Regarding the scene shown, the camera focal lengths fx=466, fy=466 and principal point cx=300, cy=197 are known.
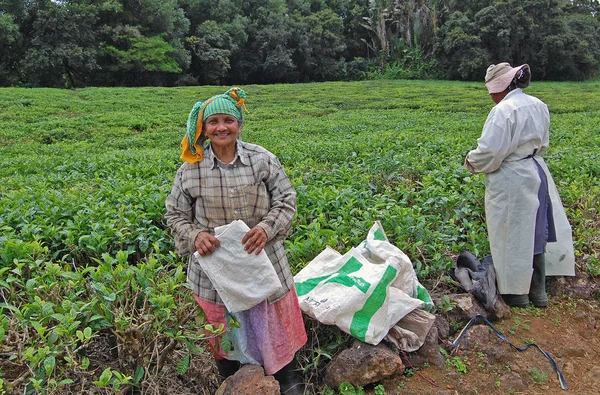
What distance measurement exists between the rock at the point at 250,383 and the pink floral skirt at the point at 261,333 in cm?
11

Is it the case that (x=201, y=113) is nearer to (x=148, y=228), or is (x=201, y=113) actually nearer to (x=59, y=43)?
(x=148, y=228)

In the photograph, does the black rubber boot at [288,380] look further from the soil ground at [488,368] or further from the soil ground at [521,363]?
the soil ground at [521,363]

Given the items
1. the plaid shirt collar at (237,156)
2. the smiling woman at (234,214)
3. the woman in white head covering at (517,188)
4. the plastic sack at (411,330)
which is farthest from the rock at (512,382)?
the plaid shirt collar at (237,156)

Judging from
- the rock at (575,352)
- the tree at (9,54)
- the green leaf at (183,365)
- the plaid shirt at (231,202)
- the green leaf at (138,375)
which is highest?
the tree at (9,54)

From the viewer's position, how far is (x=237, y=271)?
2068mm

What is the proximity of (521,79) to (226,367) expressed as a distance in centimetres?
272

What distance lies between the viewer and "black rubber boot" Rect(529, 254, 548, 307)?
3.29m

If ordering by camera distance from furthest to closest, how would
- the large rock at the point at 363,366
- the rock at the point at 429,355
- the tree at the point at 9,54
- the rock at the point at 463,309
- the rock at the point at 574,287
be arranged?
the tree at the point at 9,54, the rock at the point at 574,287, the rock at the point at 463,309, the rock at the point at 429,355, the large rock at the point at 363,366

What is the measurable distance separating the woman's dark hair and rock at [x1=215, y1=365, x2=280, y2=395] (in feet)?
8.45

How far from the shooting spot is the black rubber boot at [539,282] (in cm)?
329

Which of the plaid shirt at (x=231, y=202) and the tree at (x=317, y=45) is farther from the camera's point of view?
the tree at (x=317, y=45)

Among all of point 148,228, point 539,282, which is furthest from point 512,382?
point 148,228

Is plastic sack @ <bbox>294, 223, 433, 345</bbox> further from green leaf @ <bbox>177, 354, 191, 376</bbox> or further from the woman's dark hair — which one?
the woman's dark hair

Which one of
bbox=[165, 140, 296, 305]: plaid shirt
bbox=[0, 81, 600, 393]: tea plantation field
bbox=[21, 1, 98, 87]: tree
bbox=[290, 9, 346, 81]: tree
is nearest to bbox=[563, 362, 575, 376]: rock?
bbox=[0, 81, 600, 393]: tea plantation field
